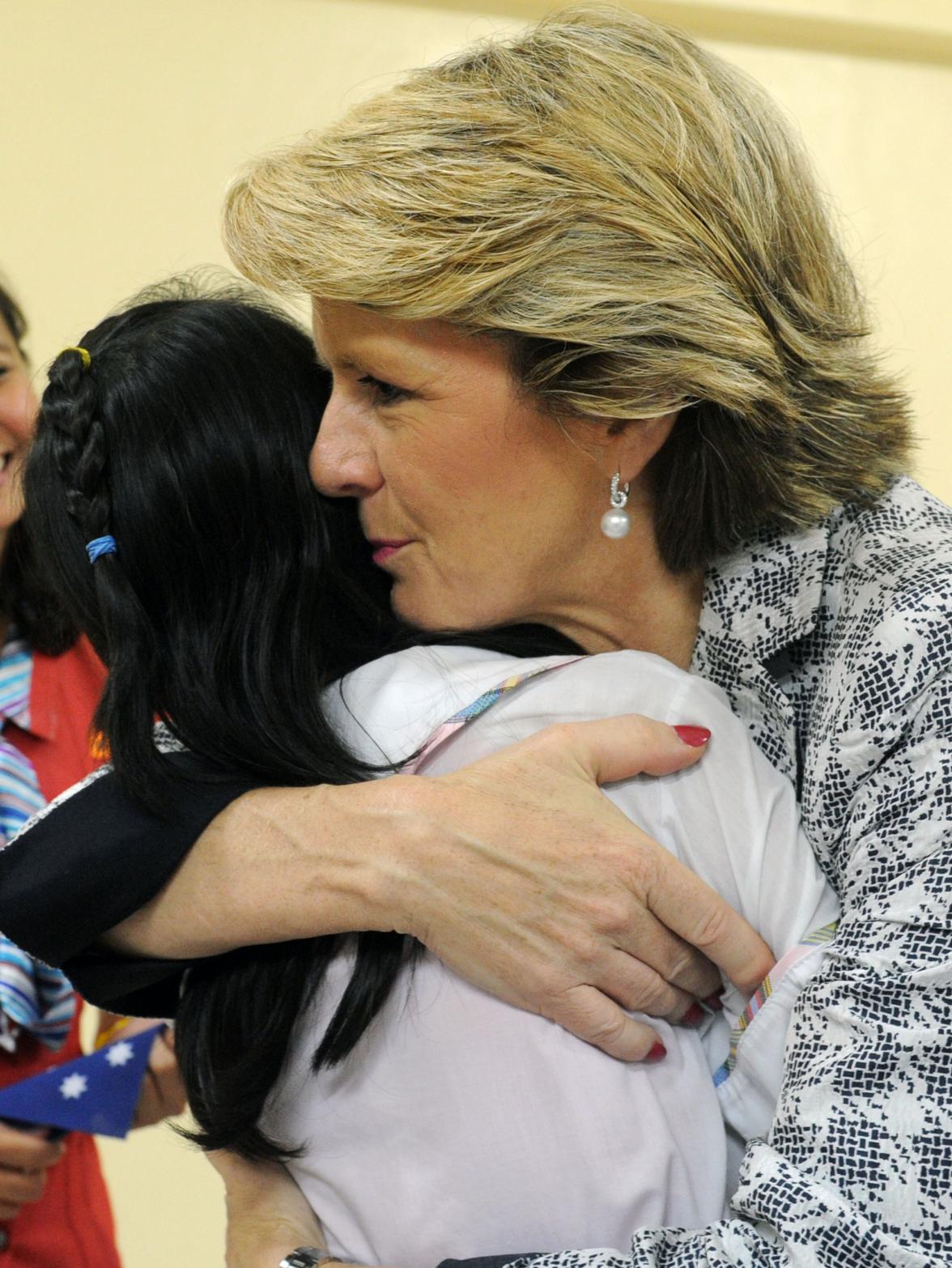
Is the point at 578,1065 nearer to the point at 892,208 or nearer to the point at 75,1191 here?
the point at 75,1191

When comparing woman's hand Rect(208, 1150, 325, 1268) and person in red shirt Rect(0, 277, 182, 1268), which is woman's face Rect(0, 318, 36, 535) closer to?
person in red shirt Rect(0, 277, 182, 1268)

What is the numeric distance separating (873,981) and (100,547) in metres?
0.68

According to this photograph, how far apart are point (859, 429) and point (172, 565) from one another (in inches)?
24.4

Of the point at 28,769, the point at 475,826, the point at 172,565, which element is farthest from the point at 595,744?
the point at 28,769

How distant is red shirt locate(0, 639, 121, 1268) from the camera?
166 cm

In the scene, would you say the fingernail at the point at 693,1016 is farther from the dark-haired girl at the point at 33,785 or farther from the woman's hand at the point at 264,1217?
the dark-haired girl at the point at 33,785

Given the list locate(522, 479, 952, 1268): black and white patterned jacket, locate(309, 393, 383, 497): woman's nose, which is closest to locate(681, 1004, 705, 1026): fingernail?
locate(522, 479, 952, 1268): black and white patterned jacket

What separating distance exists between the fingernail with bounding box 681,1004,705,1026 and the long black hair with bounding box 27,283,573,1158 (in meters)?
0.24

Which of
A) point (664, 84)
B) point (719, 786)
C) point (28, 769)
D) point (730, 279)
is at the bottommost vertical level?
point (28, 769)

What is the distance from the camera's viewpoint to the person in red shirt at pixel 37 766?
163 cm

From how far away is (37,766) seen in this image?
178cm

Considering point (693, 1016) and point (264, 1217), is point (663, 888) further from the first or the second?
point (264, 1217)

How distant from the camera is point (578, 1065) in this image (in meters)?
1.03

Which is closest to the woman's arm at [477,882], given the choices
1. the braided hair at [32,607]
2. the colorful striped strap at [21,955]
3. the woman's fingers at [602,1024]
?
the woman's fingers at [602,1024]
